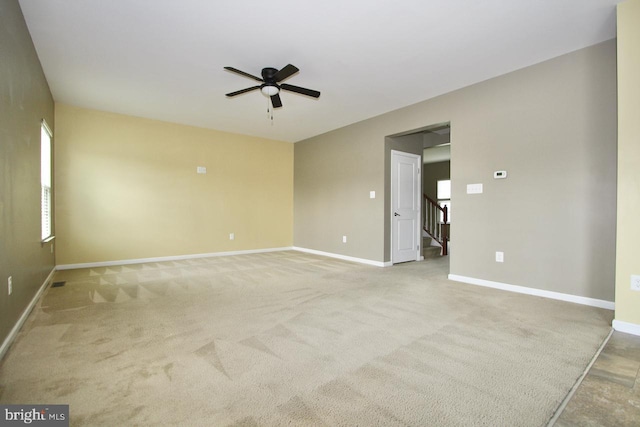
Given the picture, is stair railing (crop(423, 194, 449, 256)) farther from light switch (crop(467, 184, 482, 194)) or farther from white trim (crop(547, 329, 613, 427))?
white trim (crop(547, 329, 613, 427))

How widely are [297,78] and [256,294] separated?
2725 mm

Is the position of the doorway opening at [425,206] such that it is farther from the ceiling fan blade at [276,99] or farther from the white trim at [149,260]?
the white trim at [149,260]

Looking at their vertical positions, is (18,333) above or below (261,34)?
below

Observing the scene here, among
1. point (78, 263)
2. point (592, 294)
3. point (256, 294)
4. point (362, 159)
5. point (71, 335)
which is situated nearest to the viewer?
point (71, 335)

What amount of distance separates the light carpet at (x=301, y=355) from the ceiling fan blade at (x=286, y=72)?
238 cm

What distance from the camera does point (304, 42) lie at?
2.98 meters

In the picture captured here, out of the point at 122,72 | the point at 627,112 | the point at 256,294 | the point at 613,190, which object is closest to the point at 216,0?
the point at 122,72

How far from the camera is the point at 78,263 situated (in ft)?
16.4

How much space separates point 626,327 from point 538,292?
1000mm

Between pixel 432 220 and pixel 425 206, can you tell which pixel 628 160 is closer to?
pixel 432 220

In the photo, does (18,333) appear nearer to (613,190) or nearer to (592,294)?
(592,294)

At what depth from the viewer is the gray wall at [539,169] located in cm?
299

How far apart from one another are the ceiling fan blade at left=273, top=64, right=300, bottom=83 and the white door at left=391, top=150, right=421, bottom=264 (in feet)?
8.96

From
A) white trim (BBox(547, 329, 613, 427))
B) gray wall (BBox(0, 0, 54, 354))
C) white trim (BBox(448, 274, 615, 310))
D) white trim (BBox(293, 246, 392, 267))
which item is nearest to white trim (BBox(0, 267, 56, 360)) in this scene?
gray wall (BBox(0, 0, 54, 354))
